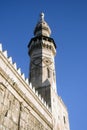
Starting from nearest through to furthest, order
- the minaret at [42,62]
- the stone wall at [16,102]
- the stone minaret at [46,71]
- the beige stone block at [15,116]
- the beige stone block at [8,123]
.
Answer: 1. the beige stone block at [8,123]
2. the stone wall at [16,102]
3. the beige stone block at [15,116]
4. the stone minaret at [46,71]
5. the minaret at [42,62]

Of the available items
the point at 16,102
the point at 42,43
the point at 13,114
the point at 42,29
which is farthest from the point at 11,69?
the point at 42,29

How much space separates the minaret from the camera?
16052 mm

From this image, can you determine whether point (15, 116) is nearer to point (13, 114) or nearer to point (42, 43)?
point (13, 114)

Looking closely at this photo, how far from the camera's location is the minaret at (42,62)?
16.1 metres

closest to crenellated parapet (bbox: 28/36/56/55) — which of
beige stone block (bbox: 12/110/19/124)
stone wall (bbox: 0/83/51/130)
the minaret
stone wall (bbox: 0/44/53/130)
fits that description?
the minaret

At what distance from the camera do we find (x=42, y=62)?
1834cm

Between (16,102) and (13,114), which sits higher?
(16,102)

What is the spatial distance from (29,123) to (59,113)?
5.10 meters

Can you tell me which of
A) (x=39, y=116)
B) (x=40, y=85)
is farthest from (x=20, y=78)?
(x=40, y=85)

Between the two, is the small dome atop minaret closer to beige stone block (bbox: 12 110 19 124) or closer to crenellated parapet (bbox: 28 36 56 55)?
crenellated parapet (bbox: 28 36 56 55)

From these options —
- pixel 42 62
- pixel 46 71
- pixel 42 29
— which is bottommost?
pixel 46 71

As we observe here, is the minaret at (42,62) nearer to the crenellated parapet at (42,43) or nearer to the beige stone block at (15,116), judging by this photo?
the crenellated parapet at (42,43)

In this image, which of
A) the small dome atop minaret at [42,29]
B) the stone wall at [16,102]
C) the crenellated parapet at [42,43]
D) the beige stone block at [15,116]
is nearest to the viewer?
the stone wall at [16,102]

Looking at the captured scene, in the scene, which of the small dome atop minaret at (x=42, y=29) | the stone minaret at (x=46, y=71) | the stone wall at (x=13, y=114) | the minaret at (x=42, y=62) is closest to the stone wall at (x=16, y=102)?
the stone wall at (x=13, y=114)
